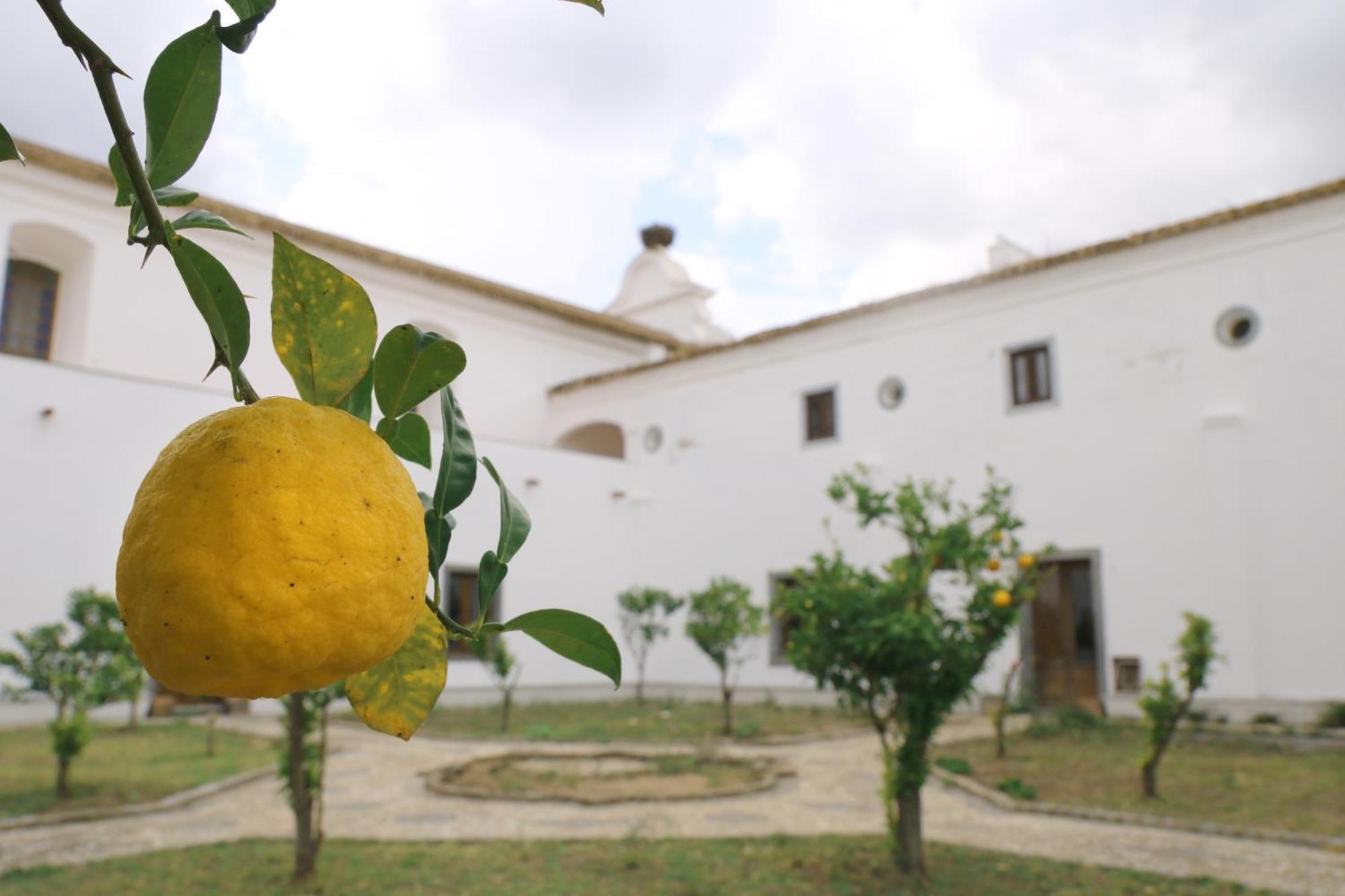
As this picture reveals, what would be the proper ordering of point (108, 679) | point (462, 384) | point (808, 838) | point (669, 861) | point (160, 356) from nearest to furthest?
point (669, 861)
point (808, 838)
point (108, 679)
point (160, 356)
point (462, 384)

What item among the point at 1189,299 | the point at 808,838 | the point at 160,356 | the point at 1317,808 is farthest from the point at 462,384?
the point at 1317,808

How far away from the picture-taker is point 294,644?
419mm

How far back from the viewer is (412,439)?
0.55 m

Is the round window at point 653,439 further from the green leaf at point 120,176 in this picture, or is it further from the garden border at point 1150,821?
the green leaf at point 120,176

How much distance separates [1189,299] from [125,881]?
36.9 ft

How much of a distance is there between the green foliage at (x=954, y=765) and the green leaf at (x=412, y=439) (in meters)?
8.48

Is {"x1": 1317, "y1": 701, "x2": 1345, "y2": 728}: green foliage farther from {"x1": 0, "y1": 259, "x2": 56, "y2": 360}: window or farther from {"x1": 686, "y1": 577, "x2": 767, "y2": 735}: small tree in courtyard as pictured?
{"x1": 0, "y1": 259, "x2": 56, "y2": 360}: window

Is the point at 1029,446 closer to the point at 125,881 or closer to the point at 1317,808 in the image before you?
the point at 1317,808

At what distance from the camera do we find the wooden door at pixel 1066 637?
11570 millimetres

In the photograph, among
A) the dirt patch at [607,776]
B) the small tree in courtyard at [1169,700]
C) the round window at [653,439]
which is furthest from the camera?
the round window at [653,439]

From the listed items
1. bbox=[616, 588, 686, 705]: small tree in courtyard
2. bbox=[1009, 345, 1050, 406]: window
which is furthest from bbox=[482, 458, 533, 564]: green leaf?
bbox=[616, 588, 686, 705]: small tree in courtyard

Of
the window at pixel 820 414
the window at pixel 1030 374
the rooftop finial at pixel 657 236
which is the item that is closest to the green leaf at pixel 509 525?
the window at pixel 1030 374

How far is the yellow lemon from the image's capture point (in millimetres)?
409

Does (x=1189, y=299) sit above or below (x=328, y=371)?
above
